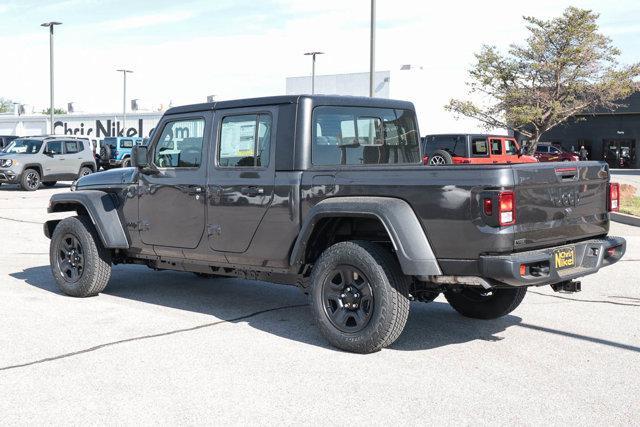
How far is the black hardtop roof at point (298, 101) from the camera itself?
5.98m

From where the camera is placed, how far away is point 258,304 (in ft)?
23.6

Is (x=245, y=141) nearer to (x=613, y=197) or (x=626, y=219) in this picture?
(x=613, y=197)

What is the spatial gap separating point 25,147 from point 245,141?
70.9 ft

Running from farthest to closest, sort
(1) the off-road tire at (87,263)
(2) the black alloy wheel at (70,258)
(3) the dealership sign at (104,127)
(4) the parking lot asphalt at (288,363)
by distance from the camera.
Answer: (3) the dealership sign at (104,127) < (2) the black alloy wheel at (70,258) < (1) the off-road tire at (87,263) < (4) the parking lot asphalt at (288,363)

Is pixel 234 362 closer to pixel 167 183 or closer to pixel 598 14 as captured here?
pixel 167 183

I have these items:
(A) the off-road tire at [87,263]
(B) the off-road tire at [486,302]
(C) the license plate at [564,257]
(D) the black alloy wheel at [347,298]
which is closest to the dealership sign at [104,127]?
(A) the off-road tire at [87,263]

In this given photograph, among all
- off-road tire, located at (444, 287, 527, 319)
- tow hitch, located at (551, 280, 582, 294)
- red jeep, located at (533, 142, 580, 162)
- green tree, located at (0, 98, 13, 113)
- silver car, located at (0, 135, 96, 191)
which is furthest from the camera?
green tree, located at (0, 98, 13, 113)

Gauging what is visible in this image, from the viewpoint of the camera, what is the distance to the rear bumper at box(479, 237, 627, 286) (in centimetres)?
484

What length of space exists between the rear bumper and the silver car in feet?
73.4

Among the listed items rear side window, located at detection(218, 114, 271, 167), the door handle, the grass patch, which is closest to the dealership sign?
the grass patch

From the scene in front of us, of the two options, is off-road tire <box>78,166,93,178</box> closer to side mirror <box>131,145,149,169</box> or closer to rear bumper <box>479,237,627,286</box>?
side mirror <box>131,145,149,169</box>

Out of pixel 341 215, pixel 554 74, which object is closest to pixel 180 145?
pixel 341 215

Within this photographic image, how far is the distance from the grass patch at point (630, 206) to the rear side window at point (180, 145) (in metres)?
11.7

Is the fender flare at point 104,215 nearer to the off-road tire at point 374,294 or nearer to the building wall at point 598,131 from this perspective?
the off-road tire at point 374,294
